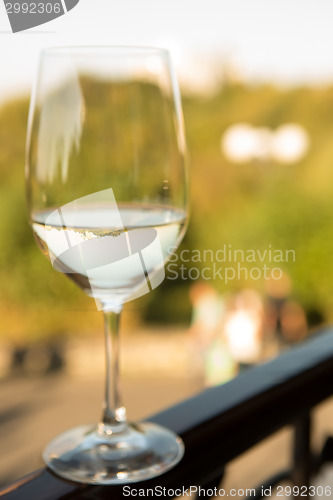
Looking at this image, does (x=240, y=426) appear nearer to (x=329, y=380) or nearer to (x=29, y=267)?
(x=329, y=380)

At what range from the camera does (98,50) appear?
396 mm

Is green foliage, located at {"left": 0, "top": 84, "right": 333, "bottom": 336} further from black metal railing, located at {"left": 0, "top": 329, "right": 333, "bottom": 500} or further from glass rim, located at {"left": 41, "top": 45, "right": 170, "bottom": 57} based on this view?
glass rim, located at {"left": 41, "top": 45, "right": 170, "bottom": 57}

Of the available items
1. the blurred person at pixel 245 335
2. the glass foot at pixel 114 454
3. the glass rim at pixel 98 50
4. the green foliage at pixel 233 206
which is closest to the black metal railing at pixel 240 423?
the glass foot at pixel 114 454

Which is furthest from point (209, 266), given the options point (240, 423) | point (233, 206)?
point (240, 423)

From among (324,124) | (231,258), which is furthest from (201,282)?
(324,124)

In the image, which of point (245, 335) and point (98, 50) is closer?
point (98, 50)

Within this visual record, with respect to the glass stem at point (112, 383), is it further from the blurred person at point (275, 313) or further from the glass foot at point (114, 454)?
the blurred person at point (275, 313)

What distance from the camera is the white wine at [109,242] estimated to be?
384 millimetres

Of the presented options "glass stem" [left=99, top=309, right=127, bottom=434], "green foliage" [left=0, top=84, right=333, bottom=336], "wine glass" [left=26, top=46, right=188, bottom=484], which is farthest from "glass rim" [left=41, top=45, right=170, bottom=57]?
"green foliage" [left=0, top=84, right=333, bottom=336]

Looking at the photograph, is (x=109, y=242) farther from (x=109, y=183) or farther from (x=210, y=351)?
(x=210, y=351)

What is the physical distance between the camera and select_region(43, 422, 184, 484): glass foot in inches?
15.7

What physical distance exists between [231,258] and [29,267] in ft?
9.72

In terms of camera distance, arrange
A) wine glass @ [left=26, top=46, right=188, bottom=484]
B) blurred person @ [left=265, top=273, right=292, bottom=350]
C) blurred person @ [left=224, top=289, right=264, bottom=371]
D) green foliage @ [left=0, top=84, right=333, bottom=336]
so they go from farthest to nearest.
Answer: green foliage @ [left=0, top=84, right=333, bottom=336] < blurred person @ [left=265, top=273, right=292, bottom=350] < blurred person @ [left=224, top=289, right=264, bottom=371] < wine glass @ [left=26, top=46, right=188, bottom=484]

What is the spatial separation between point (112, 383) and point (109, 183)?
13 cm
